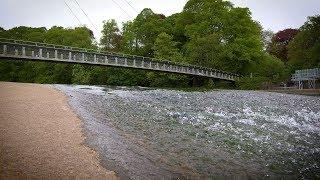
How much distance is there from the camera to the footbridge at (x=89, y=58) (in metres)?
37.1

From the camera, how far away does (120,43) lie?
6988 centimetres

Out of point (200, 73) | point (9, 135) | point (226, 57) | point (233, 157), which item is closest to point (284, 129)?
point (233, 157)

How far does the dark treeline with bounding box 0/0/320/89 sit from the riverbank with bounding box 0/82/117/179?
39286 millimetres

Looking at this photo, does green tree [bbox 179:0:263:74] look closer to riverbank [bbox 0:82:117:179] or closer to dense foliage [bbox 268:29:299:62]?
dense foliage [bbox 268:29:299:62]

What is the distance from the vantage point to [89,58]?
42938 millimetres

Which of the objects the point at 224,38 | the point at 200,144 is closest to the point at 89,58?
the point at 224,38

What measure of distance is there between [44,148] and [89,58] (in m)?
35.5

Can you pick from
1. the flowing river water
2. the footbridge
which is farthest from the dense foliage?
the flowing river water

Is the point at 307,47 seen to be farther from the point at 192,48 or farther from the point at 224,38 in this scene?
the point at 192,48

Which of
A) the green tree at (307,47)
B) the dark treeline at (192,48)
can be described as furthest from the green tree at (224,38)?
the green tree at (307,47)

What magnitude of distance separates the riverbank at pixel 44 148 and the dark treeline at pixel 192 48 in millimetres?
39286

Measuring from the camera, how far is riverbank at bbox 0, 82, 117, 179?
7.09 meters

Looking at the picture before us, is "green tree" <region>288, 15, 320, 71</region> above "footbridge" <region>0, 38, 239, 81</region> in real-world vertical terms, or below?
above

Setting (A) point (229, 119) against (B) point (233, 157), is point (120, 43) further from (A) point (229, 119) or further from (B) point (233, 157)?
(B) point (233, 157)
